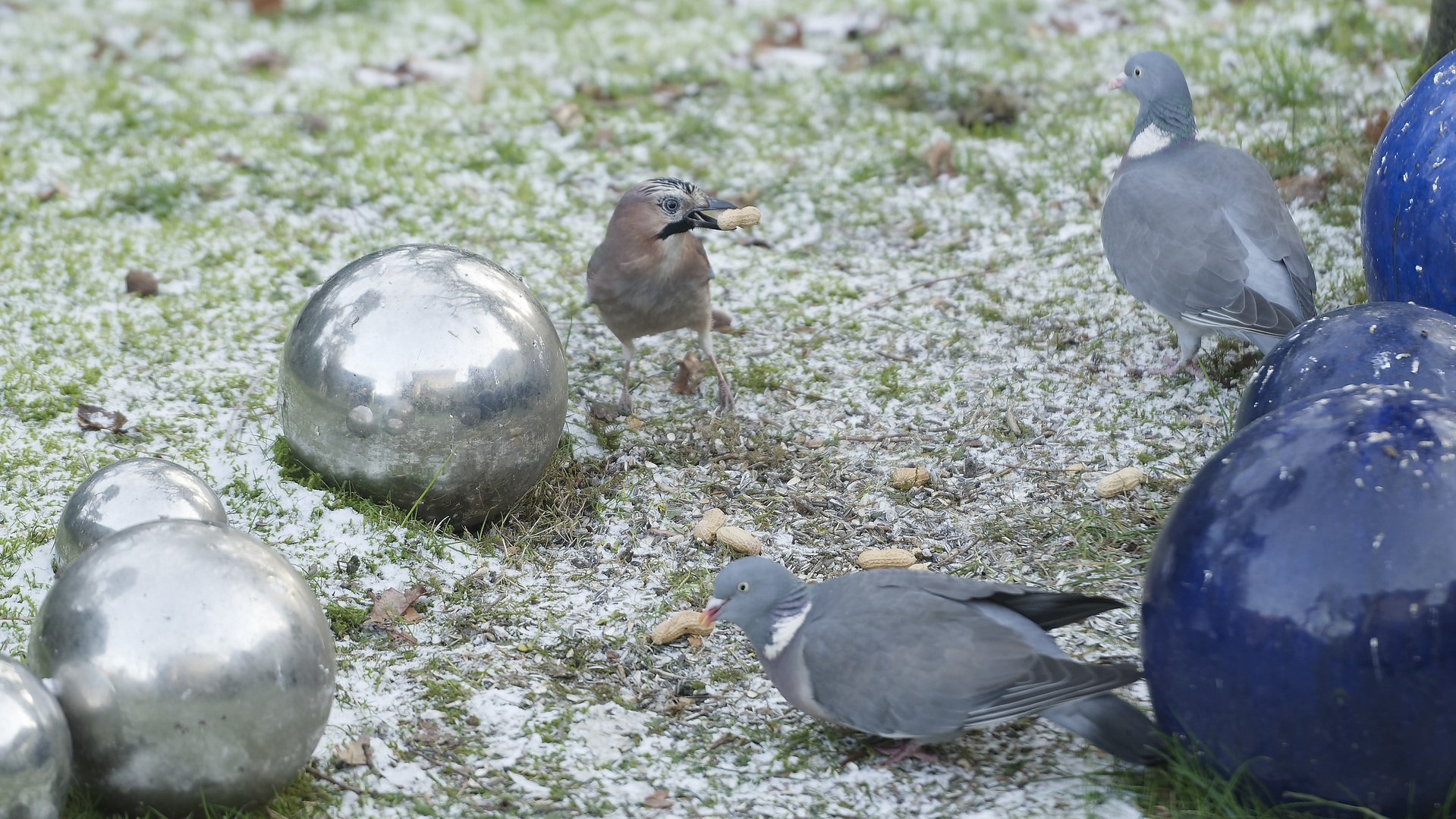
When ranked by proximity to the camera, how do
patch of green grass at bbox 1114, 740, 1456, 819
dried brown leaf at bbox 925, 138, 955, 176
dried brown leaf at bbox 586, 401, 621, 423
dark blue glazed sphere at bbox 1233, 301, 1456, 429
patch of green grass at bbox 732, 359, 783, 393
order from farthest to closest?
dried brown leaf at bbox 925, 138, 955, 176 → patch of green grass at bbox 732, 359, 783, 393 → dried brown leaf at bbox 586, 401, 621, 423 → dark blue glazed sphere at bbox 1233, 301, 1456, 429 → patch of green grass at bbox 1114, 740, 1456, 819

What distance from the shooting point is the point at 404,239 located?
5914 millimetres

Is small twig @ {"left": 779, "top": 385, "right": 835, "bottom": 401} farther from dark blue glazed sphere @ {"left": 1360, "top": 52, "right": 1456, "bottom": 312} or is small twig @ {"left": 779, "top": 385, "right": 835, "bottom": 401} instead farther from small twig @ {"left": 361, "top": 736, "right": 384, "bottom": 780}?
small twig @ {"left": 361, "top": 736, "right": 384, "bottom": 780}

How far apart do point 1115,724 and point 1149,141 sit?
9.66 ft

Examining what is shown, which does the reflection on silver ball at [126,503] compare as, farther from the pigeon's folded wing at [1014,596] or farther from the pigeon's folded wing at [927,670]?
the pigeon's folded wing at [1014,596]

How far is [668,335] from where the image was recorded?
5625mm

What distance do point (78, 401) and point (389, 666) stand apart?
2.03m

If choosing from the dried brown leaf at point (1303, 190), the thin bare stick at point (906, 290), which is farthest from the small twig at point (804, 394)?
the dried brown leaf at point (1303, 190)

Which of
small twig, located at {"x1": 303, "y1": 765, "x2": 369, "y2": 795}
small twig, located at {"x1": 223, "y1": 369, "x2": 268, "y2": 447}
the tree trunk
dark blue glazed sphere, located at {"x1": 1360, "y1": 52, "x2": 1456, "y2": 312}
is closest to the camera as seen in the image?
small twig, located at {"x1": 303, "y1": 765, "x2": 369, "y2": 795}

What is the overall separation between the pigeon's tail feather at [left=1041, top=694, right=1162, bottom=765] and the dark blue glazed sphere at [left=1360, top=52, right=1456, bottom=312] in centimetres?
204

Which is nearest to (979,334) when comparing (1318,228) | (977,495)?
(977,495)

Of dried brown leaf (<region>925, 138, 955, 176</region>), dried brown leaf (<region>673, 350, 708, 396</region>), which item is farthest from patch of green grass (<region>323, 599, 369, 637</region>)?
dried brown leaf (<region>925, 138, 955, 176</region>)

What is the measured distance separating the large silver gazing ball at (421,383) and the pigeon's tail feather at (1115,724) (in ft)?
6.19

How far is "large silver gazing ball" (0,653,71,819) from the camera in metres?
2.40

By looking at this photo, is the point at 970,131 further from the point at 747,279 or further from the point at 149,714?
the point at 149,714
